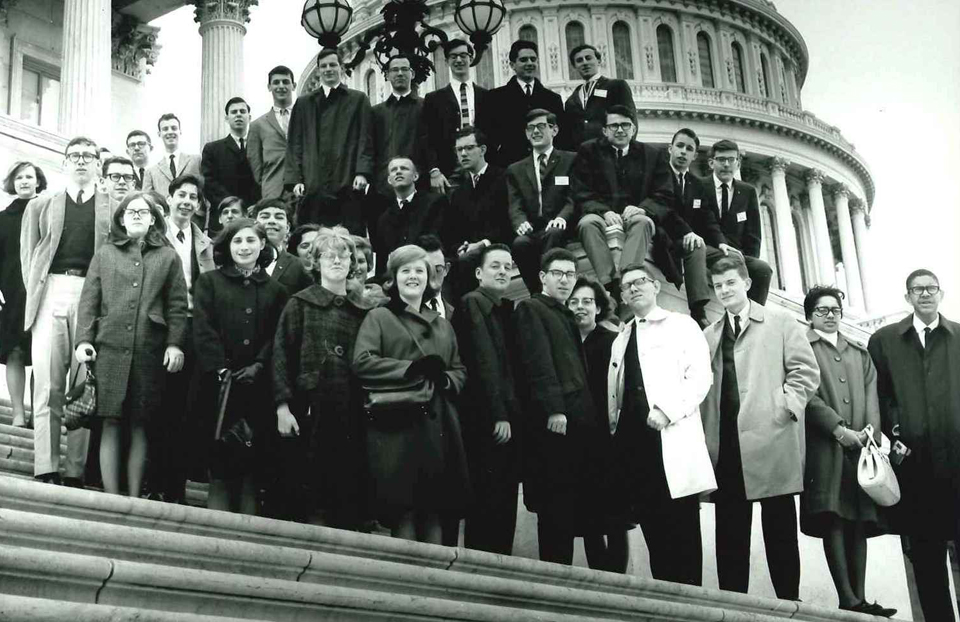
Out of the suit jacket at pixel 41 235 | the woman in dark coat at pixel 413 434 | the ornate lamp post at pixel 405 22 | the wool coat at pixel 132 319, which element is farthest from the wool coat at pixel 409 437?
the ornate lamp post at pixel 405 22

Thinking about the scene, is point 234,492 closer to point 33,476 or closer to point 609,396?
point 33,476

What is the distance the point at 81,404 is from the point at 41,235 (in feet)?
5.73

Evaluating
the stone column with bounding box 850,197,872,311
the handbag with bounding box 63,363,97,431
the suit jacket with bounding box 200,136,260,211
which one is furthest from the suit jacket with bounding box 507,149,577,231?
the stone column with bounding box 850,197,872,311

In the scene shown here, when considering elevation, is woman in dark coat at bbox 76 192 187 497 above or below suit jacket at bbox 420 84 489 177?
below

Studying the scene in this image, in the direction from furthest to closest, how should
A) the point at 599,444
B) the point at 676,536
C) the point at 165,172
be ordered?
the point at 165,172 → the point at 599,444 → the point at 676,536

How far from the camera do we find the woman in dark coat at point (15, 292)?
31.6 feet

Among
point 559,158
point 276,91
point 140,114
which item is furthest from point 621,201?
point 140,114

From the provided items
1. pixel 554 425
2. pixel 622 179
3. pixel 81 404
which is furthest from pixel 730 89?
pixel 81 404

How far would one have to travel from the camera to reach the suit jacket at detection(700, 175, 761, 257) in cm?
1191

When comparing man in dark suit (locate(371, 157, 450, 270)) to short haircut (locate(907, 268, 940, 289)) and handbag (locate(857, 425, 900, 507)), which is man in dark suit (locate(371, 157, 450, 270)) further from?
handbag (locate(857, 425, 900, 507))

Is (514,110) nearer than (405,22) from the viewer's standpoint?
Yes

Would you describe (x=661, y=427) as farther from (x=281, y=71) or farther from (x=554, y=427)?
(x=281, y=71)

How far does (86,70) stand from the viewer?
2044cm

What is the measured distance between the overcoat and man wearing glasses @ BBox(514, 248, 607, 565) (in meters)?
0.89
